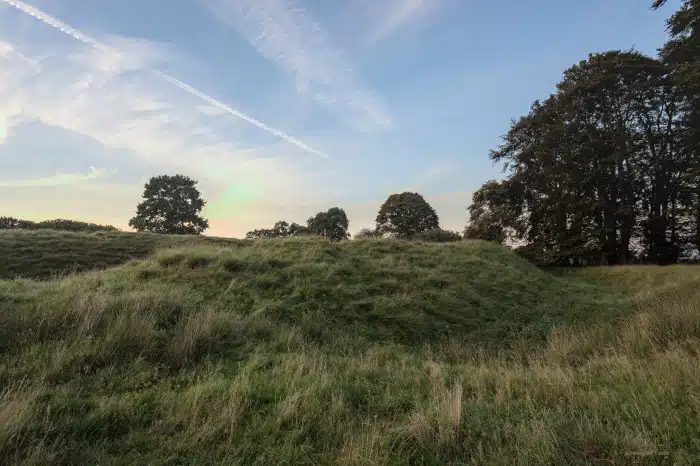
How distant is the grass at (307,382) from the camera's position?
3291 mm

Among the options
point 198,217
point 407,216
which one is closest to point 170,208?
point 198,217

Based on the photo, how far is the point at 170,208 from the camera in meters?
46.9

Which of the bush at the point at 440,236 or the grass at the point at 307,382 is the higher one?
the bush at the point at 440,236

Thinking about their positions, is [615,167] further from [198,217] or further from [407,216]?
[198,217]

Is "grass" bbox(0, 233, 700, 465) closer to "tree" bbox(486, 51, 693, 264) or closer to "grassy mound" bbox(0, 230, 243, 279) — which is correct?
"grassy mound" bbox(0, 230, 243, 279)

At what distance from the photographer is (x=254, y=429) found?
375cm

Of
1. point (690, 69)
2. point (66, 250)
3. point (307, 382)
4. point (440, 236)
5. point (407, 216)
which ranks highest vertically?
point (690, 69)

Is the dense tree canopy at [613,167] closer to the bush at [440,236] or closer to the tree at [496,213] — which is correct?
the tree at [496,213]

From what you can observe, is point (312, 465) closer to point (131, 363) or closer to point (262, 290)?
point (131, 363)

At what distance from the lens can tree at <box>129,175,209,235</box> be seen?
1827 inches

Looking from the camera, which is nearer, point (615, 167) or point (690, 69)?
point (690, 69)

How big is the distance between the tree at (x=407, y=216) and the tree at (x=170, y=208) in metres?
23.6

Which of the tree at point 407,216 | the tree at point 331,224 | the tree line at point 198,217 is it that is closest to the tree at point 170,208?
the tree line at point 198,217

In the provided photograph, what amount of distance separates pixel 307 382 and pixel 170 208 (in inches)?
1859
